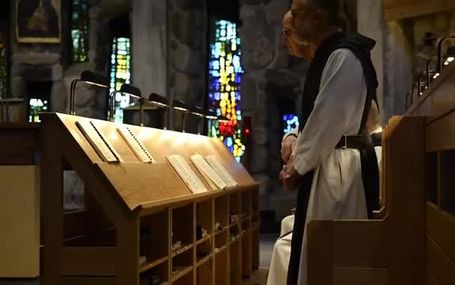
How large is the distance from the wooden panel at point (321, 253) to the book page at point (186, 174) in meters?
2.06

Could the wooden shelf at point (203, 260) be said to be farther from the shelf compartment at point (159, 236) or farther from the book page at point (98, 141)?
the book page at point (98, 141)

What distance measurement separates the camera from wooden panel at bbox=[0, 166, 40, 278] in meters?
3.08

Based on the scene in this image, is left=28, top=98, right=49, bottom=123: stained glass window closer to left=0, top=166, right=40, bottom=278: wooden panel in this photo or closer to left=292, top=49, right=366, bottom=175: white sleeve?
left=0, top=166, right=40, bottom=278: wooden panel

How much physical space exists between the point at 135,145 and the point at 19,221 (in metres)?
0.85

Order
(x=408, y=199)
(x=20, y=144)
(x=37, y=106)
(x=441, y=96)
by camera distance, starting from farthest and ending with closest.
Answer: (x=37, y=106) < (x=20, y=144) < (x=408, y=199) < (x=441, y=96)

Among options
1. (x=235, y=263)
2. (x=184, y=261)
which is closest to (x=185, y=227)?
(x=184, y=261)

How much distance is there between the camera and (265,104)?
385 inches

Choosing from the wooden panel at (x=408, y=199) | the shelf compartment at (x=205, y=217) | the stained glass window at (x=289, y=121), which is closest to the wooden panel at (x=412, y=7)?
the stained glass window at (x=289, y=121)

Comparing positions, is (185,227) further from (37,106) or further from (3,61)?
(3,61)

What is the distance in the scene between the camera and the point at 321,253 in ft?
6.61

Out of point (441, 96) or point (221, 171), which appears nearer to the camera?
point (441, 96)

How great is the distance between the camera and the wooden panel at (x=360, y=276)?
6.59 ft

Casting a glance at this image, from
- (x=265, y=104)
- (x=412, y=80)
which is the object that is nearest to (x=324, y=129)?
(x=412, y=80)

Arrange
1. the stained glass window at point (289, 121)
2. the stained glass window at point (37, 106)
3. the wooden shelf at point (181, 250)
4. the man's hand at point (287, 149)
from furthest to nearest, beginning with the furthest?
the stained glass window at point (37, 106) < the stained glass window at point (289, 121) < the wooden shelf at point (181, 250) < the man's hand at point (287, 149)
